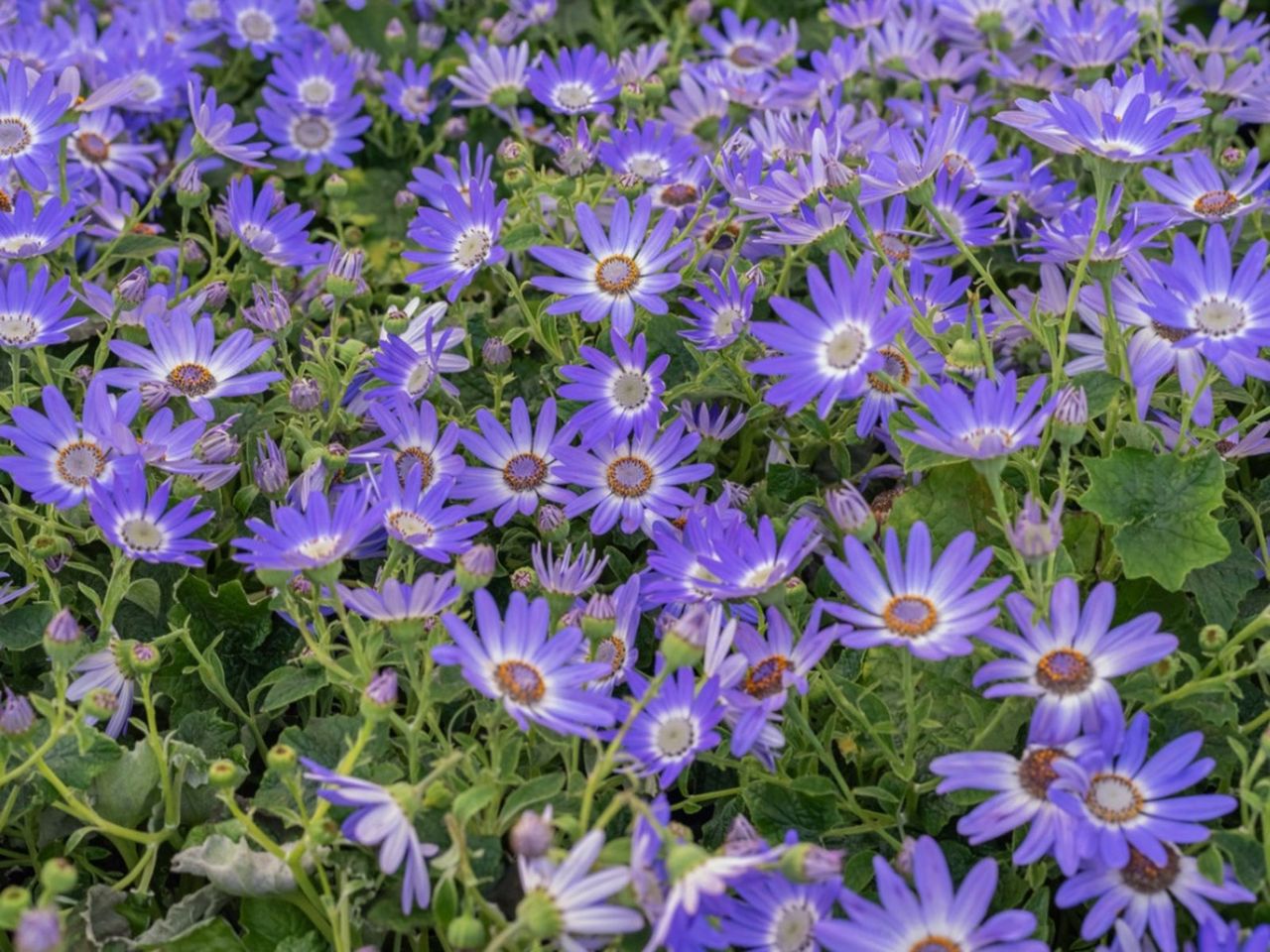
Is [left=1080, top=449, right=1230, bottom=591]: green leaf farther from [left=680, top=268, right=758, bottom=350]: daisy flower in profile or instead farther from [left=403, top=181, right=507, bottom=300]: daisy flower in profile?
[left=403, top=181, right=507, bottom=300]: daisy flower in profile

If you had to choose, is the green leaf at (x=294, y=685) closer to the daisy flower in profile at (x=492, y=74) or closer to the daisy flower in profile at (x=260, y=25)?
the daisy flower in profile at (x=492, y=74)

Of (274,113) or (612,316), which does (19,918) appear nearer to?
(612,316)

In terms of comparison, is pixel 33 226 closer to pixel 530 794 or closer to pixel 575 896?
pixel 530 794

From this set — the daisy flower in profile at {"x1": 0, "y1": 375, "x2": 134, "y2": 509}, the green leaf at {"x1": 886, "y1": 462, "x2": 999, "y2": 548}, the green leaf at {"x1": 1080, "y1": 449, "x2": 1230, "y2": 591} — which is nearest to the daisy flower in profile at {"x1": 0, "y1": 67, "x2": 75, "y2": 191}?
the daisy flower in profile at {"x1": 0, "y1": 375, "x2": 134, "y2": 509}

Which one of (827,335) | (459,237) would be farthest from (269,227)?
(827,335)

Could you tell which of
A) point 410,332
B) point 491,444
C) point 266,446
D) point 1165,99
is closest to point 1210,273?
point 1165,99

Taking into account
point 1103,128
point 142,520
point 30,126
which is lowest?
point 142,520
